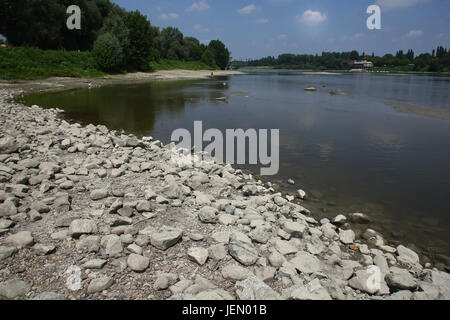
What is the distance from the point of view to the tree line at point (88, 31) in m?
48.1

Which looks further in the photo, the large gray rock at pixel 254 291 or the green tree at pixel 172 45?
the green tree at pixel 172 45

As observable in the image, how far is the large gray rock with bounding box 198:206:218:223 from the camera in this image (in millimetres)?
5852

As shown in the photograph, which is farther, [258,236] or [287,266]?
[258,236]

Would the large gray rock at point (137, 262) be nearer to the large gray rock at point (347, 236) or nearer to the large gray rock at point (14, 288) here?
the large gray rock at point (14, 288)

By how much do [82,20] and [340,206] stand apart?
74.2 meters

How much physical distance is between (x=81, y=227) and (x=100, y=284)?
4.87ft

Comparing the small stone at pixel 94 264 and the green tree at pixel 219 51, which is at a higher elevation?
the green tree at pixel 219 51

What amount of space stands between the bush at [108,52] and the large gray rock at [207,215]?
59415mm

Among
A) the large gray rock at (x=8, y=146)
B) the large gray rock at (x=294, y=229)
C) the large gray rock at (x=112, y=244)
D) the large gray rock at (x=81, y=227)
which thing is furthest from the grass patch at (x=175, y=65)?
the large gray rock at (x=112, y=244)

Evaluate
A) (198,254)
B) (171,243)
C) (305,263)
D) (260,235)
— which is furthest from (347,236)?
(171,243)
